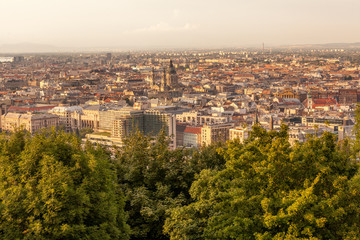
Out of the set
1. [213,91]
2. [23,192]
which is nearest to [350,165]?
[23,192]

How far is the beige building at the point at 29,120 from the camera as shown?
7169cm

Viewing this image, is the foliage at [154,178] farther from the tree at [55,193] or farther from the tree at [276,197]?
the tree at [55,193]

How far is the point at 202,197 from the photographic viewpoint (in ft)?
52.1

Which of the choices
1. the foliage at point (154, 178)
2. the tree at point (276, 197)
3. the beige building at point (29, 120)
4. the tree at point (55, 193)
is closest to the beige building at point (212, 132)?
the beige building at point (29, 120)

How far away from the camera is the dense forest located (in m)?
12.8

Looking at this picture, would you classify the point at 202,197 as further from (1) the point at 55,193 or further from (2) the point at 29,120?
(2) the point at 29,120

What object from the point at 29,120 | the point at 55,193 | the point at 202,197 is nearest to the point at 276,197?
the point at 202,197

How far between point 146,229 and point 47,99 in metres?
87.2

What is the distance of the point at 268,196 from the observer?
14.0 meters

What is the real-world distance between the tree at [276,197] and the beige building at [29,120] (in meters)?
57.4

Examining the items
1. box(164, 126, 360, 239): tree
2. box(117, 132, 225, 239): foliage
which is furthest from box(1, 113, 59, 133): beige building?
box(164, 126, 360, 239): tree

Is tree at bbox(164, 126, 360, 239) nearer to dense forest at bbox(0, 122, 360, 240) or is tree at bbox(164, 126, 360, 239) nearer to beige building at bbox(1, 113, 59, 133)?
dense forest at bbox(0, 122, 360, 240)

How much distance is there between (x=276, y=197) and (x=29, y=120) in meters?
61.6

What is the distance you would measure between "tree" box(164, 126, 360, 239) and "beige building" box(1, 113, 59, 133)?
57.4m
